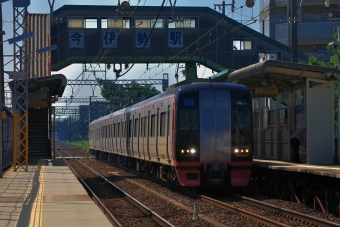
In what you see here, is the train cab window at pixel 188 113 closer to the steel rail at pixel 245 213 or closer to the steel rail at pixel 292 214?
the steel rail at pixel 245 213

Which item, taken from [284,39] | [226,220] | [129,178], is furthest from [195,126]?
[284,39]

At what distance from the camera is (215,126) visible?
18.1m

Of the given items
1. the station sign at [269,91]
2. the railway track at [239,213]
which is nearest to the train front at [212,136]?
the railway track at [239,213]

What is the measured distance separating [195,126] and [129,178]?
905 cm

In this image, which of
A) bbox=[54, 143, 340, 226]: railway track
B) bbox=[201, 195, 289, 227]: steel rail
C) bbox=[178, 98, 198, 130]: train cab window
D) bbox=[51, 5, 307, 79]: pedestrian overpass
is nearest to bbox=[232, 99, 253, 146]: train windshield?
bbox=[178, 98, 198, 130]: train cab window

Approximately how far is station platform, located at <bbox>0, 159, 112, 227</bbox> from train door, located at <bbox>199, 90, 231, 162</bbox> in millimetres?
3207

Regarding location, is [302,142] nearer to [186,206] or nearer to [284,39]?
[186,206]

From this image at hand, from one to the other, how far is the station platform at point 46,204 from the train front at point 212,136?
2741 millimetres

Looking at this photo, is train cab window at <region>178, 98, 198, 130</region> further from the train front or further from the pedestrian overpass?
the pedestrian overpass

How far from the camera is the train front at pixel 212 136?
59.1 feet

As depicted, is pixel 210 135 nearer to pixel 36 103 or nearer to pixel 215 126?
pixel 215 126

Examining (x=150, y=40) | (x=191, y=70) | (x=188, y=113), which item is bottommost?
(x=188, y=113)

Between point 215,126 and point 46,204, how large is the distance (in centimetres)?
484

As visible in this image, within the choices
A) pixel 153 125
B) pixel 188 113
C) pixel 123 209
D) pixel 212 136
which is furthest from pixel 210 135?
pixel 153 125
